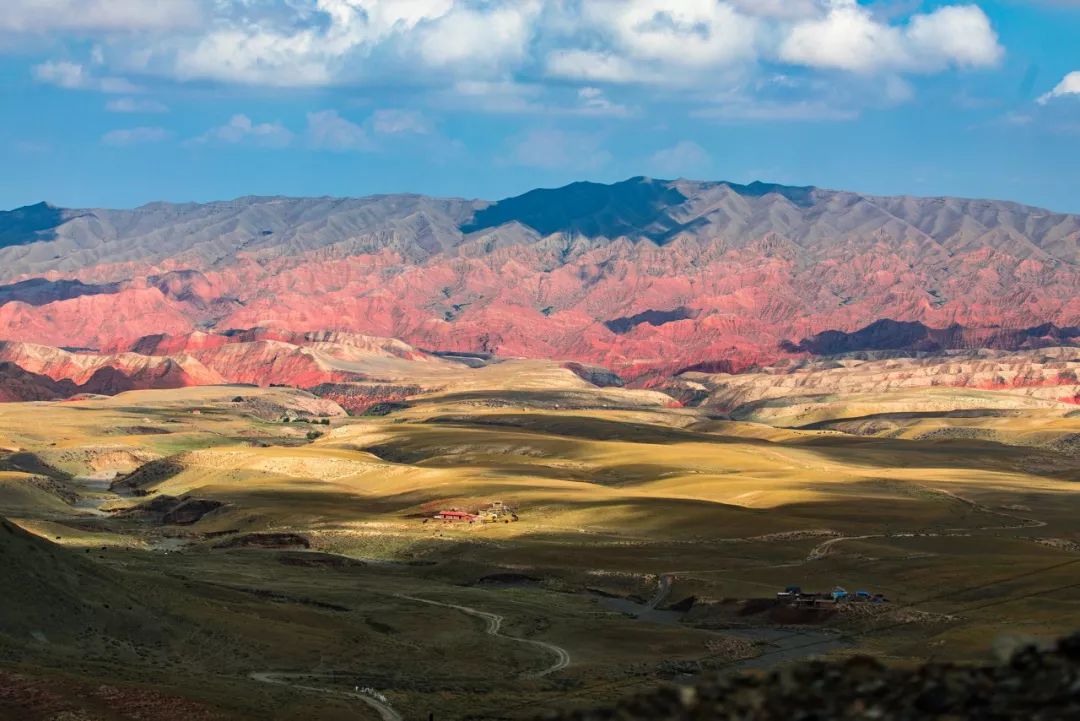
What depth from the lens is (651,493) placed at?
136625mm

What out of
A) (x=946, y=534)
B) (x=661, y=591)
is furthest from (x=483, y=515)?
(x=661, y=591)

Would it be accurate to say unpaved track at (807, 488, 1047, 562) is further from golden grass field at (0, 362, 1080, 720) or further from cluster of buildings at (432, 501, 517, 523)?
cluster of buildings at (432, 501, 517, 523)

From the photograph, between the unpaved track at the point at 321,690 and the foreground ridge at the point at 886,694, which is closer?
the foreground ridge at the point at 886,694

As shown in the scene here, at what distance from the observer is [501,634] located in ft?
212

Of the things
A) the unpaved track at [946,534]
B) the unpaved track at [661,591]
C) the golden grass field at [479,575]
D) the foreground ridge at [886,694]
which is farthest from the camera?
the unpaved track at [946,534]

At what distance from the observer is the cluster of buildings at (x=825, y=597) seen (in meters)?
71.9

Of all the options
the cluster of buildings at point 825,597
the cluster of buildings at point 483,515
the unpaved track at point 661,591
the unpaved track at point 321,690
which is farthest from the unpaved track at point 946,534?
the unpaved track at point 321,690

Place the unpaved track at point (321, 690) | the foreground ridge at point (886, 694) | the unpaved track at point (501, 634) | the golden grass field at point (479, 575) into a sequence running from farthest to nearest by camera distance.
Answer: the unpaved track at point (501, 634) < the golden grass field at point (479, 575) < the unpaved track at point (321, 690) < the foreground ridge at point (886, 694)

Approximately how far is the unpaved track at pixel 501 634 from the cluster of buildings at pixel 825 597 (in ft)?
51.7

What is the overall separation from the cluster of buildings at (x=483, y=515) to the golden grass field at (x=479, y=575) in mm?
2554

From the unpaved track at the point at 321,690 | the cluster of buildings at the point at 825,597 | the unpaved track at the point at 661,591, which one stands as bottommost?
the unpaved track at the point at 661,591

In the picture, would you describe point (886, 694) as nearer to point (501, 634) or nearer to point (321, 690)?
point (321, 690)

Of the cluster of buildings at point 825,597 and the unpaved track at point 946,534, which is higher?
the cluster of buildings at point 825,597

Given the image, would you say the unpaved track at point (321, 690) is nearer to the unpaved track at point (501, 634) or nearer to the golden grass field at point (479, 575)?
the golden grass field at point (479, 575)
